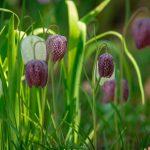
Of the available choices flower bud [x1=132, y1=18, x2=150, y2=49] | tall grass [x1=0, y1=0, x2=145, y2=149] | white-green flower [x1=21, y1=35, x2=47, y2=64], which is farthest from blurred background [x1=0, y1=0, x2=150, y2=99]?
white-green flower [x1=21, y1=35, x2=47, y2=64]

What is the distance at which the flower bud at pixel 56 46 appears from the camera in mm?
1928

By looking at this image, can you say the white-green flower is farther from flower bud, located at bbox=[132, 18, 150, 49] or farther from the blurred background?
the blurred background

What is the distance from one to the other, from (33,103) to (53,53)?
0.36m

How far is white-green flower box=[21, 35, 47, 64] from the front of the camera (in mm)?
1943

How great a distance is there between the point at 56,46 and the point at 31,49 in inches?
3.2

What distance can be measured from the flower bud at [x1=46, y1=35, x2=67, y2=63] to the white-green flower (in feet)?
0.07

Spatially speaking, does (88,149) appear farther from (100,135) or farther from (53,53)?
(100,135)

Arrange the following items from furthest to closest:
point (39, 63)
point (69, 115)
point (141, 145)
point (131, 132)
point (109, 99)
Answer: point (131, 132) < point (109, 99) < point (69, 115) < point (141, 145) < point (39, 63)

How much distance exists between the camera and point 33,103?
225cm

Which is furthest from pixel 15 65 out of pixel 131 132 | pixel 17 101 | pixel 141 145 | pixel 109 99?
pixel 131 132

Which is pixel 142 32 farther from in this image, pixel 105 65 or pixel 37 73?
pixel 37 73

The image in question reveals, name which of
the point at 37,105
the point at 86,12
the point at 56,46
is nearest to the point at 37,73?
the point at 56,46

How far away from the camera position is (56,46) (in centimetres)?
193

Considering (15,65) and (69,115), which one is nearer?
(15,65)
